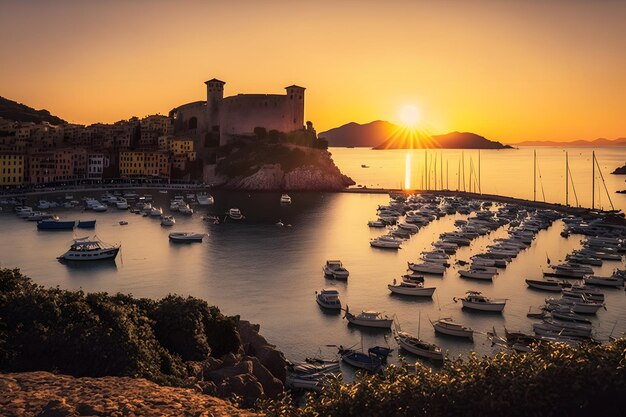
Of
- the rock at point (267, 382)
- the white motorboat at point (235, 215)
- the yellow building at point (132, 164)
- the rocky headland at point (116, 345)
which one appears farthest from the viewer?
the yellow building at point (132, 164)

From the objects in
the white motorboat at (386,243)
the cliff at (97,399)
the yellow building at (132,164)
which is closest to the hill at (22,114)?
the yellow building at (132,164)

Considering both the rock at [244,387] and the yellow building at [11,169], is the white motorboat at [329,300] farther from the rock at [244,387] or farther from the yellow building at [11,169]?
the yellow building at [11,169]

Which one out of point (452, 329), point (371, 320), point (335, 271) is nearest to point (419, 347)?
point (452, 329)

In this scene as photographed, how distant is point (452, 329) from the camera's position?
2406cm

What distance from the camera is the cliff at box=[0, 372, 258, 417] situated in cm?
950

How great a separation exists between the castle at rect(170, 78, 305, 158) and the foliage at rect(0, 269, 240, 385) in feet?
252

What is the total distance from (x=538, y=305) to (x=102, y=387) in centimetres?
2317

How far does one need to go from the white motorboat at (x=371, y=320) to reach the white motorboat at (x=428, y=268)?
10479 millimetres

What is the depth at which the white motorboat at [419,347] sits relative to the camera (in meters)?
21.2

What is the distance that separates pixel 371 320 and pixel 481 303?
5.97 metres

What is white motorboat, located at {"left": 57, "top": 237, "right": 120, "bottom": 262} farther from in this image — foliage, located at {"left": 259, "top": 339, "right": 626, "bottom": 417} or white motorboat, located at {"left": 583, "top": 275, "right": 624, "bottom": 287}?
foliage, located at {"left": 259, "top": 339, "right": 626, "bottom": 417}

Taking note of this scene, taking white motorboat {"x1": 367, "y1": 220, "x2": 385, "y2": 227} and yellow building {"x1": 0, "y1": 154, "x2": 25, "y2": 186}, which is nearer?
white motorboat {"x1": 367, "y1": 220, "x2": 385, "y2": 227}

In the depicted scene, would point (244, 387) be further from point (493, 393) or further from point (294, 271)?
point (294, 271)

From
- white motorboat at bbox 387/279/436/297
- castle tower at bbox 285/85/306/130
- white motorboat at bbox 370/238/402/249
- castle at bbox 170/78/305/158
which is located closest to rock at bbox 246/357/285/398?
white motorboat at bbox 387/279/436/297
